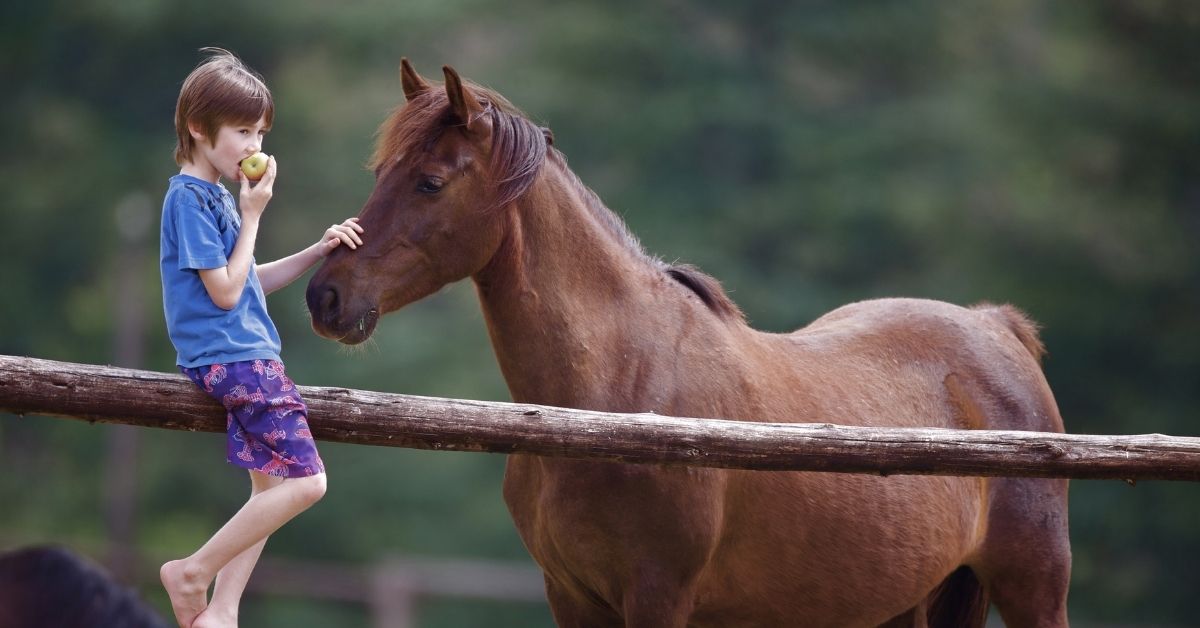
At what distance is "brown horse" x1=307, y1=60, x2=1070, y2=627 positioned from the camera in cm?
432

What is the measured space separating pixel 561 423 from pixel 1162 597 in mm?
16643

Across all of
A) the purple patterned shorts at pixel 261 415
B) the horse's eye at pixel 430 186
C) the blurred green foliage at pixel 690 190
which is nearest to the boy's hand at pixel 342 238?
the horse's eye at pixel 430 186

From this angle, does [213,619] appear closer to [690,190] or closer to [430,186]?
[430,186]

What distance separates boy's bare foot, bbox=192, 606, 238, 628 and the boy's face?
120cm

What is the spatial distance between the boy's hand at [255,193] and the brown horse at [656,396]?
19.7 inches

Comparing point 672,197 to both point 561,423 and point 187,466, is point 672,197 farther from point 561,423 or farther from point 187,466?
point 561,423

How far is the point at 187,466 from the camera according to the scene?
21484 millimetres

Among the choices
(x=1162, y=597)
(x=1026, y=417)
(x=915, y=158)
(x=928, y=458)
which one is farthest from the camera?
(x=915, y=158)

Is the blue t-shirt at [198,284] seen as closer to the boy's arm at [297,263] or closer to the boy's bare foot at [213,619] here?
the boy's arm at [297,263]

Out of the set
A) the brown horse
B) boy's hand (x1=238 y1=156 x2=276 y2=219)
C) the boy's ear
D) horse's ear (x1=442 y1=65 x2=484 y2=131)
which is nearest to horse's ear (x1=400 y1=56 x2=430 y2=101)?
the brown horse

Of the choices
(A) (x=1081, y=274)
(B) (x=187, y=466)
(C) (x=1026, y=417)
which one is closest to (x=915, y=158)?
(A) (x=1081, y=274)

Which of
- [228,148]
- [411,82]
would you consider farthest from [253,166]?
[411,82]

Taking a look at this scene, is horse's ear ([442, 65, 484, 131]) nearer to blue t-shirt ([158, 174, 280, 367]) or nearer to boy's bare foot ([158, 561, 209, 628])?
blue t-shirt ([158, 174, 280, 367])

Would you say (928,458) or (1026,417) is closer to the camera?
(928,458)
